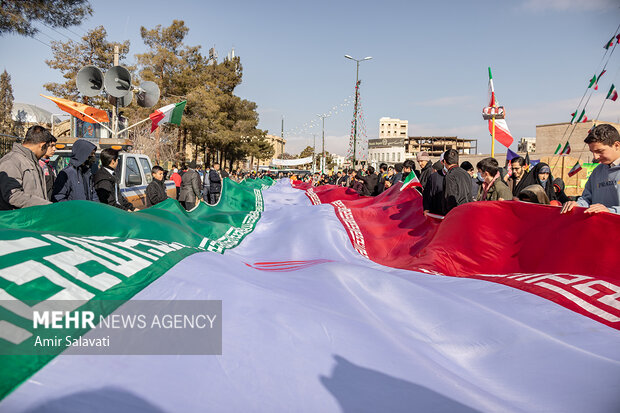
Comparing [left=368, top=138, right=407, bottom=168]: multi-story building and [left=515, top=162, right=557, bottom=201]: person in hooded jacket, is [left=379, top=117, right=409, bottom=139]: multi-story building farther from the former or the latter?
[left=515, top=162, right=557, bottom=201]: person in hooded jacket

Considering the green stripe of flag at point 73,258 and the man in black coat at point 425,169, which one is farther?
the man in black coat at point 425,169

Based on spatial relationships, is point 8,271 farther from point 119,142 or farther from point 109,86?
point 109,86

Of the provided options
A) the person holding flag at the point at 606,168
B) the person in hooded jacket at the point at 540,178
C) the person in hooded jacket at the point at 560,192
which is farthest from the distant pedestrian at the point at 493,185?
the person in hooded jacket at the point at 560,192

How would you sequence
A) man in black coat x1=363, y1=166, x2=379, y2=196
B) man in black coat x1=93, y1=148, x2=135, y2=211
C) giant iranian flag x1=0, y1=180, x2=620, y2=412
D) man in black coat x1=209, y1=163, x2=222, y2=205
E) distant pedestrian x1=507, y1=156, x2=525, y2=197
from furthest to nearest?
1. man in black coat x1=209, y1=163, x2=222, y2=205
2. man in black coat x1=363, y1=166, x2=379, y2=196
3. distant pedestrian x1=507, y1=156, x2=525, y2=197
4. man in black coat x1=93, y1=148, x2=135, y2=211
5. giant iranian flag x1=0, y1=180, x2=620, y2=412

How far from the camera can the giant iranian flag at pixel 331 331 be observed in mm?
1596

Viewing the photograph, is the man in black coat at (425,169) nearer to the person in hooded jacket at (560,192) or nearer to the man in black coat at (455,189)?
the man in black coat at (455,189)

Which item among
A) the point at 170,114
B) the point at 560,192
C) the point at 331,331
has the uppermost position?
the point at 170,114

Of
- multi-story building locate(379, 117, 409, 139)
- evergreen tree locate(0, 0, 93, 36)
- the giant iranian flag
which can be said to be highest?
multi-story building locate(379, 117, 409, 139)

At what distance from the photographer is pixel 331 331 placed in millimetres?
2078

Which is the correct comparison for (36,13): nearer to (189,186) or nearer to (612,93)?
(189,186)

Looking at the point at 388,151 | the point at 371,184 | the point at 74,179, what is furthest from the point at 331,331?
the point at 388,151

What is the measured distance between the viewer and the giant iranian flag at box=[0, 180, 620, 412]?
160cm

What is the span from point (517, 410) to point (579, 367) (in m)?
0.48

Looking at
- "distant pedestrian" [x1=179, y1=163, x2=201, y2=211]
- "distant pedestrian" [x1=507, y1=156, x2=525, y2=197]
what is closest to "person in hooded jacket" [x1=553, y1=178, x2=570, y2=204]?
"distant pedestrian" [x1=507, y1=156, x2=525, y2=197]
